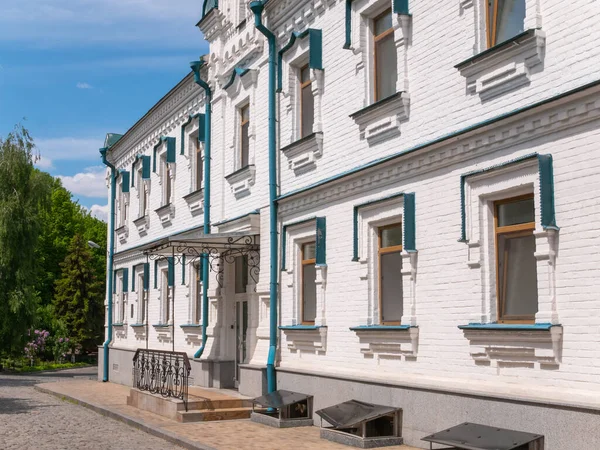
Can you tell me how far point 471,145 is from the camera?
10.1 m

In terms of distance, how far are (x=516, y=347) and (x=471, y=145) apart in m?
2.51

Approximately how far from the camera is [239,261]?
1762cm

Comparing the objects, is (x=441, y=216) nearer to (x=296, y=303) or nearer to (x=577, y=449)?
(x=577, y=449)

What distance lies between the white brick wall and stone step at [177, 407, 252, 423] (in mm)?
1005

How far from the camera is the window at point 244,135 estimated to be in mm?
17000

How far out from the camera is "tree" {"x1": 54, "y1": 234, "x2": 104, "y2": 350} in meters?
48.3

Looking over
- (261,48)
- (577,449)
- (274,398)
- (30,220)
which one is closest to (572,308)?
(577,449)

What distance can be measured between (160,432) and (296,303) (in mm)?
3237

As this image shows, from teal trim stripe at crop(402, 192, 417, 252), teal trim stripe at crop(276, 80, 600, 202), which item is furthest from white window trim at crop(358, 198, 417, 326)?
teal trim stripe at crop(276, 80, 600, 202)

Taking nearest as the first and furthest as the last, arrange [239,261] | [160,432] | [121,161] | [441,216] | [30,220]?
[441,216], [160,432], [239,261], [121,161], [30,220]

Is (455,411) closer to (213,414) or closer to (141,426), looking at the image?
(213,414)

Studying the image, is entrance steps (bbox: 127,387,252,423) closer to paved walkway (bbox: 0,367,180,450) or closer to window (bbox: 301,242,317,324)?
paved walkway (bbox: 0,367,180,450)

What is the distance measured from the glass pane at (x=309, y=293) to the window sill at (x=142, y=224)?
1022cm

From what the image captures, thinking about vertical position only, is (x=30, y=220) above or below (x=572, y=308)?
above
